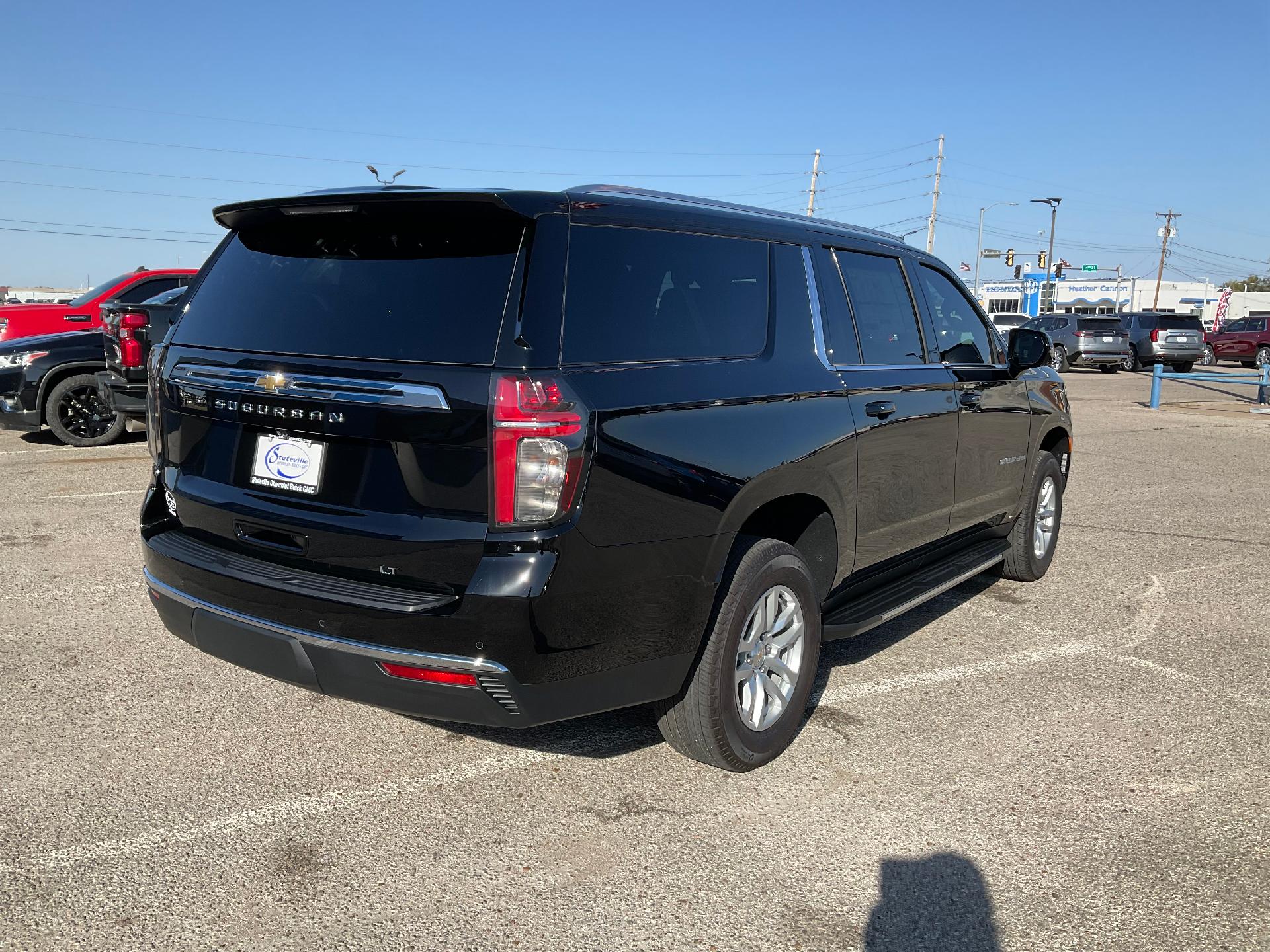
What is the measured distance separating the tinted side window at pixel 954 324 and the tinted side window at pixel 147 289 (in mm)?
10132

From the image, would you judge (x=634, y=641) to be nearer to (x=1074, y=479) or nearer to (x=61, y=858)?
(x=61, y=858)

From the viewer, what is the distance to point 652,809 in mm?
3275

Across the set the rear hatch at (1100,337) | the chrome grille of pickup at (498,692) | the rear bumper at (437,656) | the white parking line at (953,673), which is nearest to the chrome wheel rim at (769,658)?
the rear bumper at (437,656)

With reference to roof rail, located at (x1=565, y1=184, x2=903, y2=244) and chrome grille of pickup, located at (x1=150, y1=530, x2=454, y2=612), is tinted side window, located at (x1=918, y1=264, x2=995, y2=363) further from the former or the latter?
chrome grille of pickup, located at (x1=150, y1=530, x2=454, y2=612)

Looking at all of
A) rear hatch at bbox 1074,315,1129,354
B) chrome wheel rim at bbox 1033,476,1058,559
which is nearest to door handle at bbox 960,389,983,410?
chrome wheel rim at bbox 1033,476,1058,559

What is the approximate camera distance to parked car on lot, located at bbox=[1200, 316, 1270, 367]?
1228 inches

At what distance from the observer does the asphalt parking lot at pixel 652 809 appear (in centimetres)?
268

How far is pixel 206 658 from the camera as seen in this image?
4438 millimetres

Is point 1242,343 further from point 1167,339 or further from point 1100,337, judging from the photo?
point 1100,337

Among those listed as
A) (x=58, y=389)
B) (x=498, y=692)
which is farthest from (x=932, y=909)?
(x=58, y=389)

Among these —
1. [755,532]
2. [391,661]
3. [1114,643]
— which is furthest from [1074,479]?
[391,661]

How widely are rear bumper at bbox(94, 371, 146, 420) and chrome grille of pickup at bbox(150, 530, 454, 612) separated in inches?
262

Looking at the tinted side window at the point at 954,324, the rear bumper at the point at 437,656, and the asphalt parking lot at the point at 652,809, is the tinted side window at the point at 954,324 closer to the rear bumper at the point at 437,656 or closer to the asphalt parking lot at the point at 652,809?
the asphalt parking lot at the point at 652,809

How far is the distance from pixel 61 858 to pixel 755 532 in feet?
7.57
